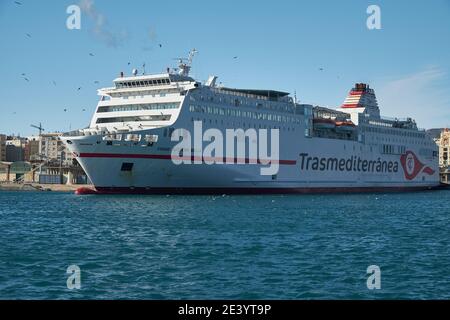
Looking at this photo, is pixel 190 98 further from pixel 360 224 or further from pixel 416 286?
pixel 416 286

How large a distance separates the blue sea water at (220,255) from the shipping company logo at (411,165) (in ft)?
150

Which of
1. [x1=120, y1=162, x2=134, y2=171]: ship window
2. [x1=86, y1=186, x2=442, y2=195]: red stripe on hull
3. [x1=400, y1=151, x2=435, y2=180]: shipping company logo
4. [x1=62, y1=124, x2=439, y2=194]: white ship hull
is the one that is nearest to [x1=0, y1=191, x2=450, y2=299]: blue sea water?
[x1=120, y1=162, x2=134, y2=171]: ship window

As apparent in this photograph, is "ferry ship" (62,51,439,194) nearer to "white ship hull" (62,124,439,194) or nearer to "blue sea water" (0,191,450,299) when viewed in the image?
"white ship hull" (62,124,439,194)

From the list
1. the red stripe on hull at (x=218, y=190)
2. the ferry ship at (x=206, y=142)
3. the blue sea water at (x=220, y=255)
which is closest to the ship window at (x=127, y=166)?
the ferry ship at (x=206, y=142)

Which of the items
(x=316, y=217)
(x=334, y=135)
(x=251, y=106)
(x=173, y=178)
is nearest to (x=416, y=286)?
(x=316, y=217)

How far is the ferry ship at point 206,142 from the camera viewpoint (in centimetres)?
4528

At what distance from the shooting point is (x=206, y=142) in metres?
48.1

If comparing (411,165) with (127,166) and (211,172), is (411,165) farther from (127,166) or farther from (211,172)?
(127,166)

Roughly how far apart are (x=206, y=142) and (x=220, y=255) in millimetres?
28845

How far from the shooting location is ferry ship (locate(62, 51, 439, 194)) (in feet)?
149

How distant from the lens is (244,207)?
38.7m

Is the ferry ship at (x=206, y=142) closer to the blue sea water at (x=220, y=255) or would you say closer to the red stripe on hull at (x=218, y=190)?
the red stripe on hull at (x=218, y=190)

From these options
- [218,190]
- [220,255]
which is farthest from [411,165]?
[220,255]

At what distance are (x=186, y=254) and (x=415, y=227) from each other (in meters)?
14.5
